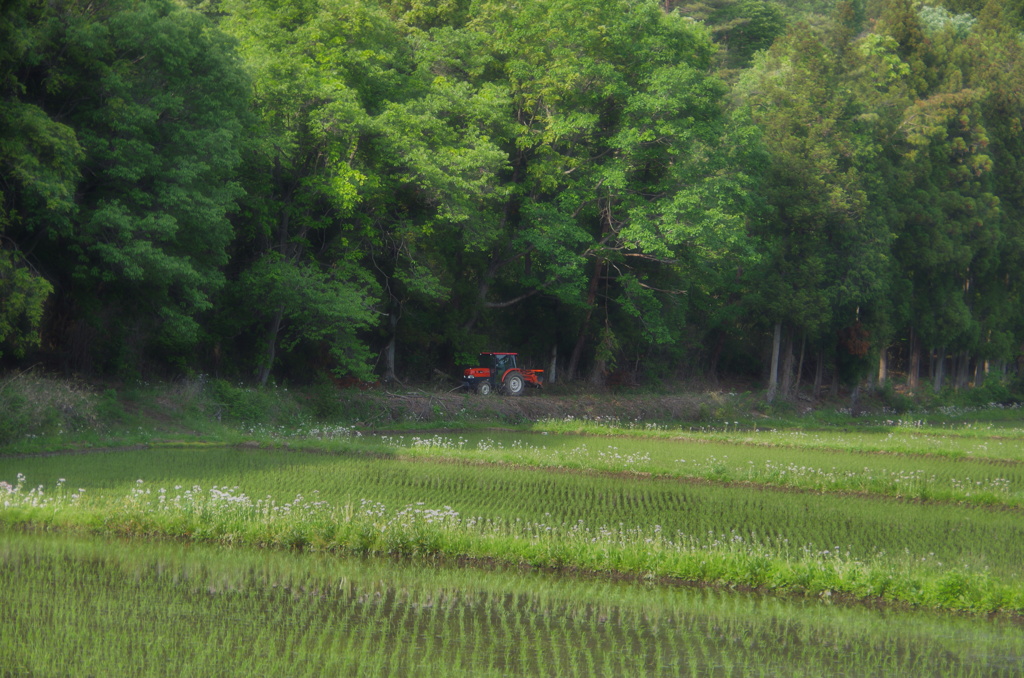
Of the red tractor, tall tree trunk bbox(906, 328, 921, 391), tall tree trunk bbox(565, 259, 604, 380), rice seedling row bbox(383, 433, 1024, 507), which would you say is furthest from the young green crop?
tall tree trunk bbox(906, 328, 921, 391)

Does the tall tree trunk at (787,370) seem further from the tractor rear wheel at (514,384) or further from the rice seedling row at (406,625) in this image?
the rice seedling row at (406,625)

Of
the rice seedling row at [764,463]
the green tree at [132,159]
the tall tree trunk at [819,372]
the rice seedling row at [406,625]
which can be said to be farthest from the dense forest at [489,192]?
the rice seedling row at [406,625]

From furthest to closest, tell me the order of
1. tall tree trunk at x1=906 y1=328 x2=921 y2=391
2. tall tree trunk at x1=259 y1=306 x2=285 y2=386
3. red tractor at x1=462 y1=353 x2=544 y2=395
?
tall tree trunk at x1=906 y1=328 x2=921 y2=391 < red tractor at x1=462 y1=353 x2=544 y2=395 < tall tree trunk at x1=259 y1=306 x2=285 y2=386

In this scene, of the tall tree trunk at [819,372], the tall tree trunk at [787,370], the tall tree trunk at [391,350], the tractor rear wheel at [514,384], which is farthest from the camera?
the tall tree trunk at [819,372]

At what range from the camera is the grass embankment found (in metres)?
11.6

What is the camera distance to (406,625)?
930cm

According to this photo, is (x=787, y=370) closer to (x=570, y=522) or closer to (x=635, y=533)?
(x=570, y=522)

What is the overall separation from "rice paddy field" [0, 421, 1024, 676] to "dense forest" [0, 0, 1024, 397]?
7718 millimetres

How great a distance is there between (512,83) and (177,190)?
17.7 metres

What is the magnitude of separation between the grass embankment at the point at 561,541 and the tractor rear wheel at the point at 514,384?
21994 millimetres

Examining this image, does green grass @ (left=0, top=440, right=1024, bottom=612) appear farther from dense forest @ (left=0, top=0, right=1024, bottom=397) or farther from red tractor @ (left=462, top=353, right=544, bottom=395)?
red tractor @ (left=462, top=353, right=544, bottom=395)

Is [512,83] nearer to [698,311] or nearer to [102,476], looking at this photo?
[698,311]

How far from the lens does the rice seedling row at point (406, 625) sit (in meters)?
8.11

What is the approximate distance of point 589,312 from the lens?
4288cm
